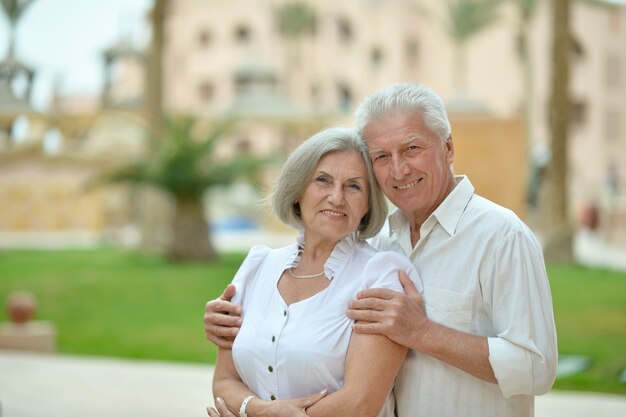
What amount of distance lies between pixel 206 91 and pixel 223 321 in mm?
59610

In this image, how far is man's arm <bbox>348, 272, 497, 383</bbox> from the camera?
9.67 feet

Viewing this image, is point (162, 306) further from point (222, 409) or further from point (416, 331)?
point (416, 331)

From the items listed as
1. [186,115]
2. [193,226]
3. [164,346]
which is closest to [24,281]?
[193,226]

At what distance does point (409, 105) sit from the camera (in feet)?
10.3

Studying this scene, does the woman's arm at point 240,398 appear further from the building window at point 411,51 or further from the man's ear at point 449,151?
the building window at point 411,51

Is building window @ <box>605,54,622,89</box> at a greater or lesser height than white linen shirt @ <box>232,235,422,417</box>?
greater

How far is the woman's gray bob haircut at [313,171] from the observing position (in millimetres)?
3184

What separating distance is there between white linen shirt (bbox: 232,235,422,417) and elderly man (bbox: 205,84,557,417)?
0.07m

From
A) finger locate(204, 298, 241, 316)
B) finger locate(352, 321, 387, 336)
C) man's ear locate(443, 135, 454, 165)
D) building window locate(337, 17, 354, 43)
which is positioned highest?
building window locate(337, 17, 354, 43)

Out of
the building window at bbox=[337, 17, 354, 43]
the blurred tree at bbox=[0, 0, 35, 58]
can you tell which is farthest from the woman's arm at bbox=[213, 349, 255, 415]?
the building window at bbox=[337, 17, 354, 43]

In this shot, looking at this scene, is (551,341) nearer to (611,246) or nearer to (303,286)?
(303,286)

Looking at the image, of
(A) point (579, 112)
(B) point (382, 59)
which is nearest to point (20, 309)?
(A) point (579, 112)

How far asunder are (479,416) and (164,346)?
7815 millimetres

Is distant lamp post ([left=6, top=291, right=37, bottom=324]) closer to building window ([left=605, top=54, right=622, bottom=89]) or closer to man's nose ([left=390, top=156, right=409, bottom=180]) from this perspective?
man's nose ([left=390, top=156, right=409, bottom=180])
